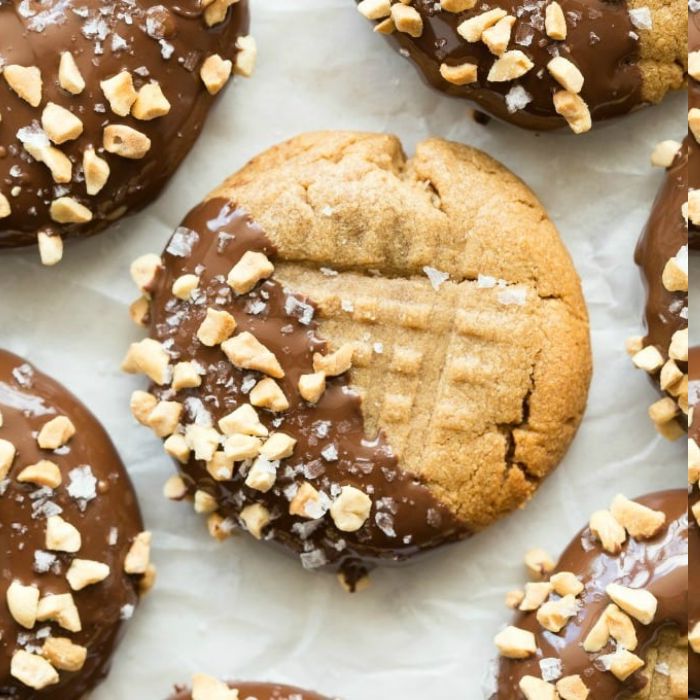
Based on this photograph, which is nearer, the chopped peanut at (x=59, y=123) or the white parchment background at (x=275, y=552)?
the chopped peanut at (x=59, y=123)

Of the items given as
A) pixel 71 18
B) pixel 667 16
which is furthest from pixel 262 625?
pixel 667 16

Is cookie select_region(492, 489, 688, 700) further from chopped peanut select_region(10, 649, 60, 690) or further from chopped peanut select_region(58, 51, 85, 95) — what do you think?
chopped peanut select_region(58, 51, 85, 95)

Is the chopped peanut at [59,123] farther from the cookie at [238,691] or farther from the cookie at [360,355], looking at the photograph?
the cookie at [238,691]

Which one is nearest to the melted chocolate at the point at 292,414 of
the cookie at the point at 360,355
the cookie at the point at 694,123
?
the cookie at the point at 360,355

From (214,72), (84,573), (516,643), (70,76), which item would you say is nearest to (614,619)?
(516,643)

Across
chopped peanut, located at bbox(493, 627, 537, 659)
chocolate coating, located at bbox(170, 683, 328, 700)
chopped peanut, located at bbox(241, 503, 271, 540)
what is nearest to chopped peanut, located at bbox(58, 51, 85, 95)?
chopped peanut, located at bbox(241, 503, 271, 540)

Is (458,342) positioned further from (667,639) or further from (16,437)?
(16,437)

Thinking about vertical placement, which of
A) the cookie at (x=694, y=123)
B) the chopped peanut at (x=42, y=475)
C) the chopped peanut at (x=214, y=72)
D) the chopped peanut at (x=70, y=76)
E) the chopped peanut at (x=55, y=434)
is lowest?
the chopped peanut at (x=42, y=475)
